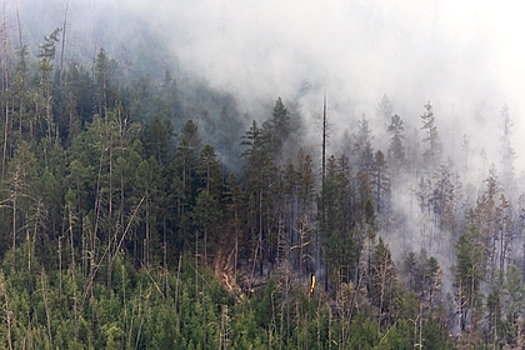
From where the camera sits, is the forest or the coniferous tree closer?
the forest

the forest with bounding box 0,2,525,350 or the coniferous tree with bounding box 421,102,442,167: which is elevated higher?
the coniferous tree with bounding box 421,102,442,167

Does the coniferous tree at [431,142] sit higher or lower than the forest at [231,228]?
higher

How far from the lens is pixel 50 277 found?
51.6m

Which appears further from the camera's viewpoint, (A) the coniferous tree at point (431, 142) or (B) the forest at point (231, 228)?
(A) the coniferous tree at point (431, 142)

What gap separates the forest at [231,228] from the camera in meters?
46.9

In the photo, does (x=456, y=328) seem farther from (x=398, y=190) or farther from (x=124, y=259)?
(x=124, y=259)

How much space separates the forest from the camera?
46938 mm

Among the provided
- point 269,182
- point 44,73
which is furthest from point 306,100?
point 44,73

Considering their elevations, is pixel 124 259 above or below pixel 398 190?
below

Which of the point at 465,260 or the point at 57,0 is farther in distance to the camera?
the point at 57,0

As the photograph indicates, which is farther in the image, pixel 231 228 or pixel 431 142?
pixel 431 142

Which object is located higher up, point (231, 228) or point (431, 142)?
point (431, 142)

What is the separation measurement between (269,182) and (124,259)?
47.7 ft

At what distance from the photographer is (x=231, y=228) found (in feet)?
203
